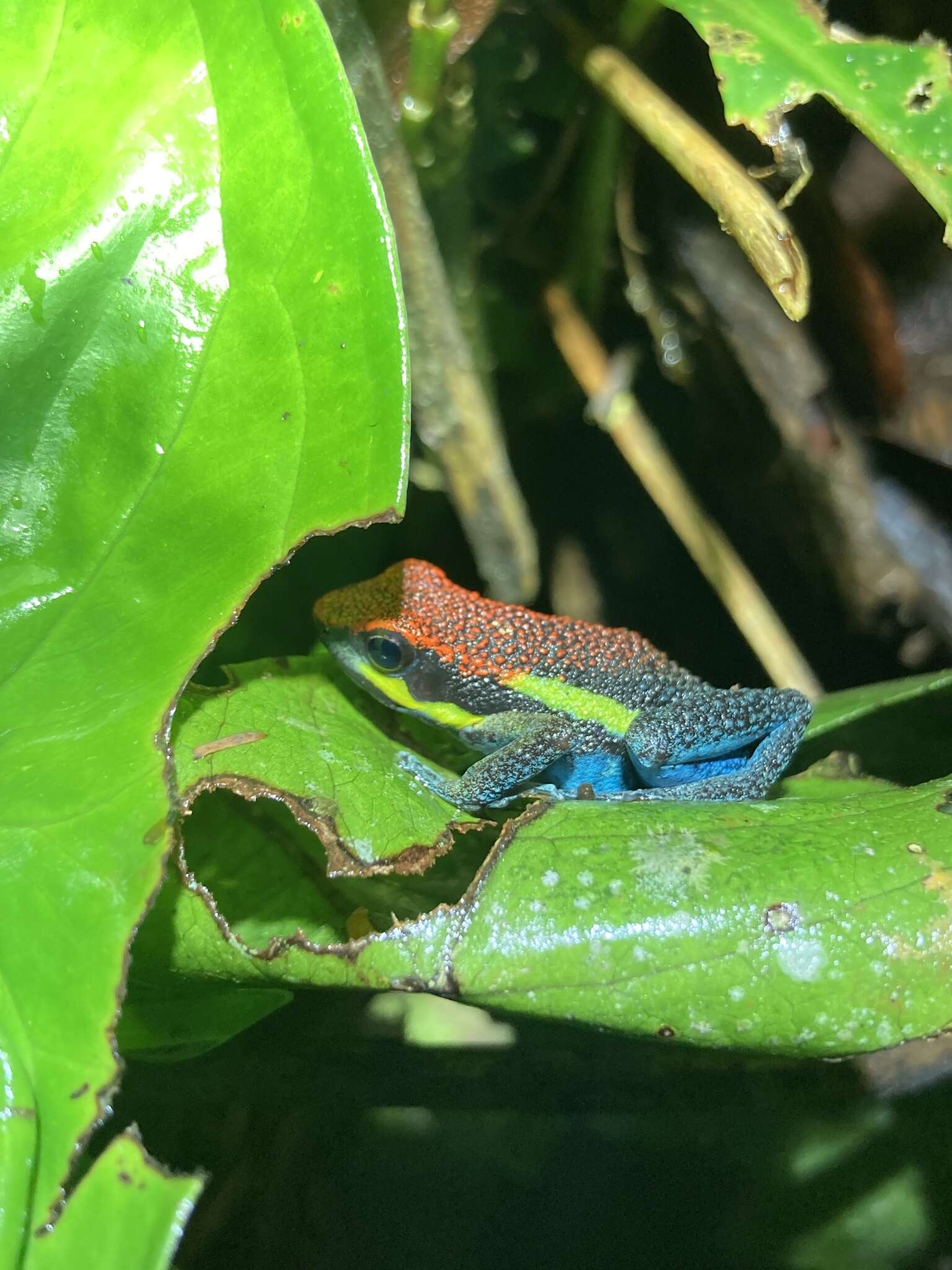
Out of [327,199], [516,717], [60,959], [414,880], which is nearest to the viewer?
[60,959]

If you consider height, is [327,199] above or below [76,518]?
above

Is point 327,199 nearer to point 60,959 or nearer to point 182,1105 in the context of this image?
point 60,959

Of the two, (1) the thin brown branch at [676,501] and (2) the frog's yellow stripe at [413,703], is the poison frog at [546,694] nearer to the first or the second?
(2) the frog's yellow stripe at [413,703]

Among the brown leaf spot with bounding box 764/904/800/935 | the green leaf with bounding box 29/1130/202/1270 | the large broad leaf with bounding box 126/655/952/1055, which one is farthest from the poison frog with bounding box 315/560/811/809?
the green leaf with bounding box 29/1130/202/1270

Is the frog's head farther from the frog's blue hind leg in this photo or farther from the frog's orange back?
the frog's blue hind leg

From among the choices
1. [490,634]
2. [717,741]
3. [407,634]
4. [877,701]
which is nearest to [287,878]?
[407,634]

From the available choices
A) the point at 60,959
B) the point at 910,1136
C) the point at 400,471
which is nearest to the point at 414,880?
the point at 60,959

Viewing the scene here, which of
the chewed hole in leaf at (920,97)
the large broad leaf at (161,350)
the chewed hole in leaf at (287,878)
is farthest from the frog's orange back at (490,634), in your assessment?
the chewed hole in leaf at (920,97)
